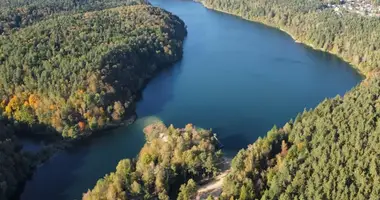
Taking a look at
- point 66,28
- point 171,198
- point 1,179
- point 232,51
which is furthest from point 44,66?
point 232,51

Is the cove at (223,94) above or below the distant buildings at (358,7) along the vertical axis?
below

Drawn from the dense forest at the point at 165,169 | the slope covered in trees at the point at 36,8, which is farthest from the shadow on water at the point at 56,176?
the slope covered in trees at the point at 36,8

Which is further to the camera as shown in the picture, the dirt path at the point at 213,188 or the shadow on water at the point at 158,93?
the shadow on water at the point at 158,93

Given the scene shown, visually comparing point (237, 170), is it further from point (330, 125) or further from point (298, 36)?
point (298, 36)

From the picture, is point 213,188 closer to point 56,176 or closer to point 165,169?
point 165,169

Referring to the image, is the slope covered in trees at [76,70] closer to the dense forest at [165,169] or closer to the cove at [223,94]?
the cove at [223,94]

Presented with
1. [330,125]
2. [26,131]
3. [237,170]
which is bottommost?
[26,131]
